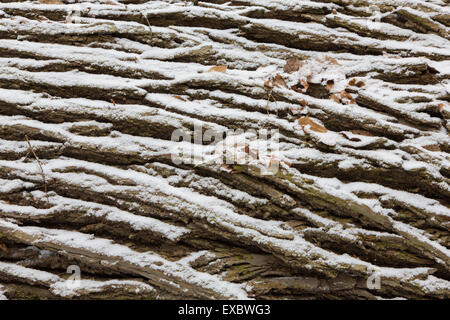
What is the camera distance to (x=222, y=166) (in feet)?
9.30

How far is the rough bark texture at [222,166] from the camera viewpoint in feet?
8.46

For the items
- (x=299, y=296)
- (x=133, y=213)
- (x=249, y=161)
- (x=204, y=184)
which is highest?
(x=249, y=161)

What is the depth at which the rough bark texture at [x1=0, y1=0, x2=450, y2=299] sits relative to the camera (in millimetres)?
2580

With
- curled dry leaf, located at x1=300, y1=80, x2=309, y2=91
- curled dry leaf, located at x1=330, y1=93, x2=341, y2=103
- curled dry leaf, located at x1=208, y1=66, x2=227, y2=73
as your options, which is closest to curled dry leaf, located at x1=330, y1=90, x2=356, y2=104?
curled dry leaf, located at x1=330, y1=93, x2=341, y2=103

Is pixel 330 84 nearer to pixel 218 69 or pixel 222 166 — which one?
pixel 218 69

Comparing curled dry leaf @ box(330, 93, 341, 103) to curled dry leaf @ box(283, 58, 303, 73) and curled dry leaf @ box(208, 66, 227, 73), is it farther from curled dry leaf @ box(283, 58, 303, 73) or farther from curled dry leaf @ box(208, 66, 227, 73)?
curled dry leaf @ box(208, 66, 227, 73)

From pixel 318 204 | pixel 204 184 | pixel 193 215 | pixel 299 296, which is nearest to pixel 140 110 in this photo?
pixel 204 184

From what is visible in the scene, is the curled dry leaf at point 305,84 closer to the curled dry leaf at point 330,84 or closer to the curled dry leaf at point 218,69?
the curled dry leaf at point 330,84

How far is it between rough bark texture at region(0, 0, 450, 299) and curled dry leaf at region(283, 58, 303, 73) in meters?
0.02

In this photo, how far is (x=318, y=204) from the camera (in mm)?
2764

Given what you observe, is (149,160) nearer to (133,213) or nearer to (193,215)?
(133,213)

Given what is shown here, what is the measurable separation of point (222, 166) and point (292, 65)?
1.79m

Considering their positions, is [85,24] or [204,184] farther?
[85,24]

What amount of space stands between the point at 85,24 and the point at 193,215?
10.7 feet
